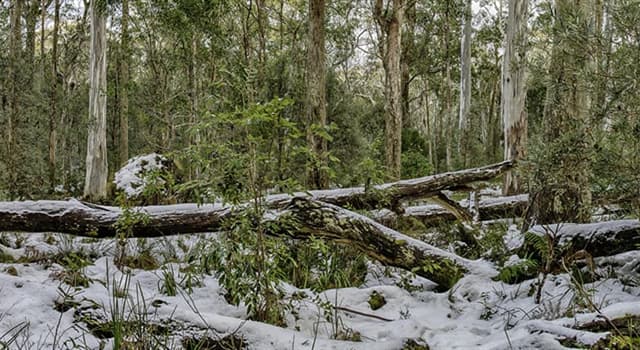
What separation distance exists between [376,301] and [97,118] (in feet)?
33.5

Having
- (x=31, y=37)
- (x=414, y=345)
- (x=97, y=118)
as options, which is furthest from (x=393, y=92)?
(x=31, y=37)

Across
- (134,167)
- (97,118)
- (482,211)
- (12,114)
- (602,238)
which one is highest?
(12,114)

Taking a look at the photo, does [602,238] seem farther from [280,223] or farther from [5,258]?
[5,258]

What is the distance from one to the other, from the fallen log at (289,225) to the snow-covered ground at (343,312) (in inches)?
9.1

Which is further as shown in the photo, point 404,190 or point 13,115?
point 13,115

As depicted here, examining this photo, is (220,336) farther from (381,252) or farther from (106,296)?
(381,252)

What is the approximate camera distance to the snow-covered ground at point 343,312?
2324 millimetres

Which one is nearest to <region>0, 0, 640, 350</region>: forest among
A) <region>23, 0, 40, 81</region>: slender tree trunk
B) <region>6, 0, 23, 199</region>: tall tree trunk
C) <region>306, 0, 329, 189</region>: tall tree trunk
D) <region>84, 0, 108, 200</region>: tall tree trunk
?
<region>306, 0, 329, 189</region>: tall tree trunk

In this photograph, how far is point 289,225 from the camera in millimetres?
3223

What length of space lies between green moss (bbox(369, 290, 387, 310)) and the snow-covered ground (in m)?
0.04

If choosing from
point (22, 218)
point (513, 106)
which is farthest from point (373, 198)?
point (513, 106)

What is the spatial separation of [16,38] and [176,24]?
5587 millimetres

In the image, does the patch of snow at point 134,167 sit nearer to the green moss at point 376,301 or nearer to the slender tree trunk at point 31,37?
the slender tree trunk at point 31,37

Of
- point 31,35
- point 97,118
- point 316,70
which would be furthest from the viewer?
point 31,35
